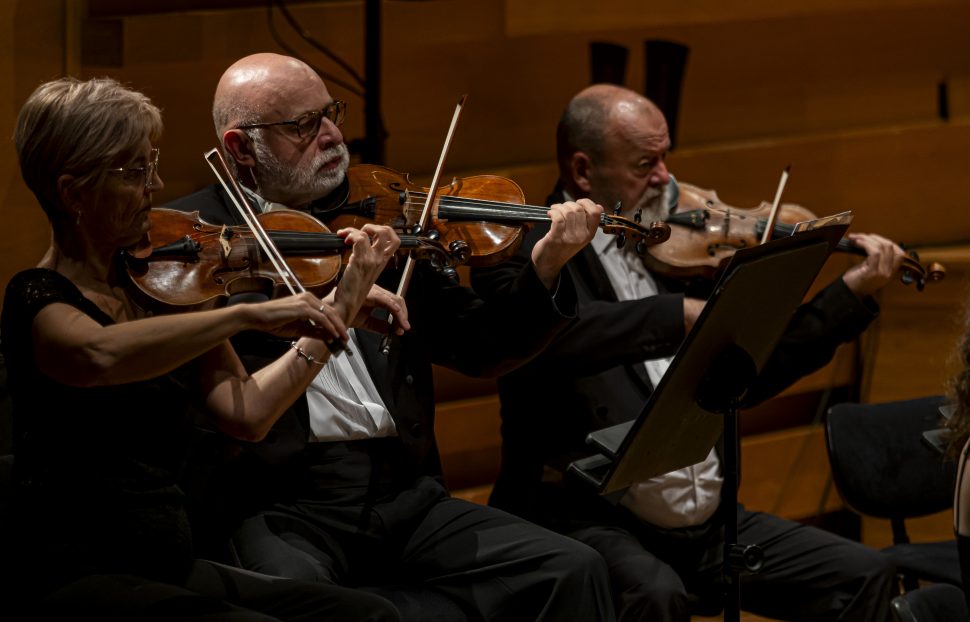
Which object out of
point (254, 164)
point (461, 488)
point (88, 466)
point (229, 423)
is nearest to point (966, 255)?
point (461, 488)

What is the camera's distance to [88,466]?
187 cm

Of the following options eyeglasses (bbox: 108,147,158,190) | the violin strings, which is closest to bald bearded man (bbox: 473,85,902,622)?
the violin strings

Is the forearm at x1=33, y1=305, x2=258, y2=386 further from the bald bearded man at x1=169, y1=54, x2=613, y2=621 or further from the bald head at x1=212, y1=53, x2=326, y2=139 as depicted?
the bald head at x1=212, y1=53, x2=326, y2=139

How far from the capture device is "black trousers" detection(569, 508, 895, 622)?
2.72 metres

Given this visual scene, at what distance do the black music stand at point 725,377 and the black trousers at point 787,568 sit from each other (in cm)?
44

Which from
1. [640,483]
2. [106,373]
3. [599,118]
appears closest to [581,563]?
[640,483]

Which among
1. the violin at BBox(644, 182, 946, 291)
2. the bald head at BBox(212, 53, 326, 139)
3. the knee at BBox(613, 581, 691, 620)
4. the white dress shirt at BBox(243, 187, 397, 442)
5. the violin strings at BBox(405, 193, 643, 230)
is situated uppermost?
the bald head at BBox(212, 53, 326, 139)

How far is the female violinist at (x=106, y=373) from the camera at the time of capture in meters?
1.78

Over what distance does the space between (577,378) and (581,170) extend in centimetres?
55

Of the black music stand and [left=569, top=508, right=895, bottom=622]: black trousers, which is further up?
the black music stand

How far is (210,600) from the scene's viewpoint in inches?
73.6

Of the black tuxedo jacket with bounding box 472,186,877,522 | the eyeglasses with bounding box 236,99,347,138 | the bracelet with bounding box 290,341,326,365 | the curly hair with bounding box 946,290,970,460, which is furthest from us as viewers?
the black tuxedo jacket with bounding box 472,186,877,522

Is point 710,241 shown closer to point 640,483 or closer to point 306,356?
point 640,483

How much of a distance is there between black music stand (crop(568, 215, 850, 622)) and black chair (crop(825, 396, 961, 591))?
2.69 ft
